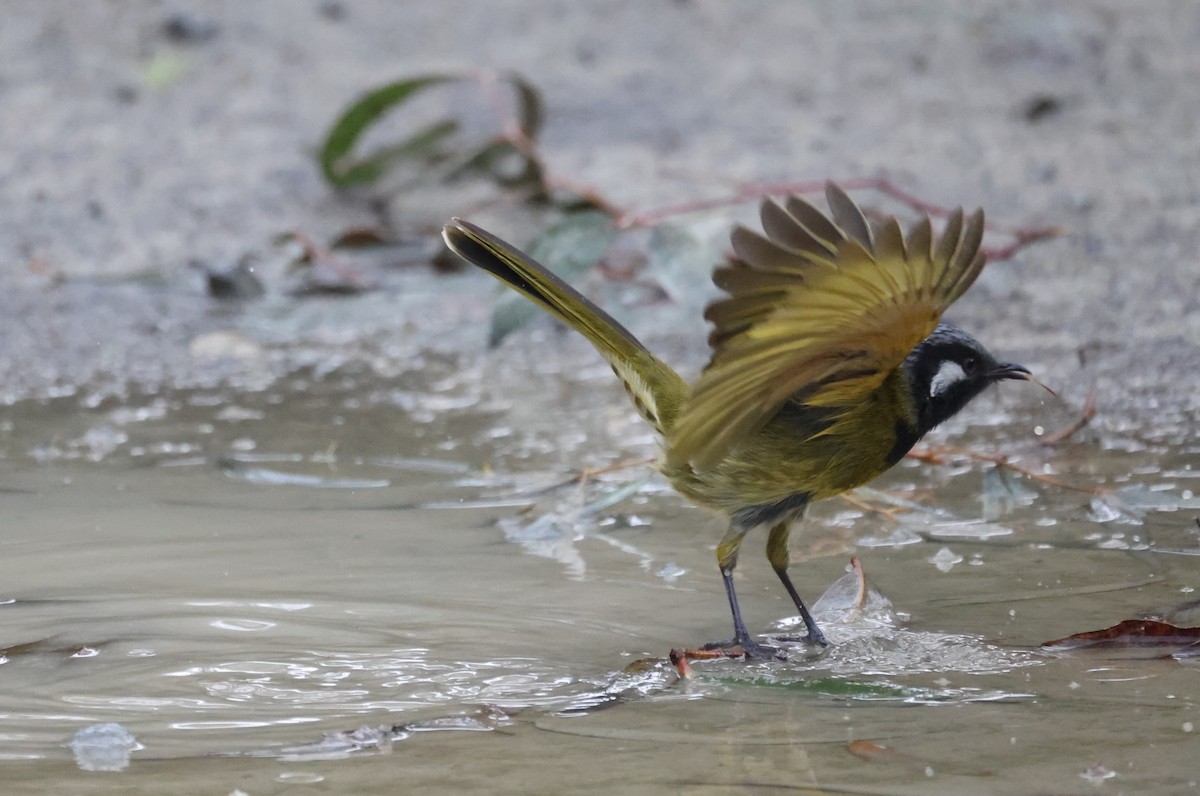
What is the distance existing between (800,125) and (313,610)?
5531mm

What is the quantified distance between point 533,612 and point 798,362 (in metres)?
0.84

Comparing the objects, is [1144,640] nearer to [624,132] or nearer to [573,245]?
[573,245]

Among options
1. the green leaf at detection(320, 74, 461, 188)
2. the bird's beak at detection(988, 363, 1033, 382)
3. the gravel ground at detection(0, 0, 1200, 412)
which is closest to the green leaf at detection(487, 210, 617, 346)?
the gravel ground at detection(0, 0, 1200, 412)

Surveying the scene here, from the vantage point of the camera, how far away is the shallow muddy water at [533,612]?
237cm

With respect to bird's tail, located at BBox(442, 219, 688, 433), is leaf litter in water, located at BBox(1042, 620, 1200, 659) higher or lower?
lower

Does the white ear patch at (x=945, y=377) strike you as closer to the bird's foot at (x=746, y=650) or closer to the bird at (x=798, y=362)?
the bird at (x=798, y=362)

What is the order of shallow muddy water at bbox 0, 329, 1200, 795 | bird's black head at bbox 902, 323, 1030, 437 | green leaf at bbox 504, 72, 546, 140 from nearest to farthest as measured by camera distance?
1. shallow muddy water at bbox 0, 329, 1200, 795
2. bird's black head at bbox 902, 323, 1030, 437
3. green leaf at bbox 504, 72, 546, 140

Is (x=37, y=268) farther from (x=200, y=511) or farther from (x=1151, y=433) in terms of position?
(x=1151, y=433)

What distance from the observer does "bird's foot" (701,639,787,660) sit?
292 centimetres

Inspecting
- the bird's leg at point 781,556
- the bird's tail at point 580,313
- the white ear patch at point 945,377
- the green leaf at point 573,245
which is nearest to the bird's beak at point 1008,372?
the white ear patch at point 945,377

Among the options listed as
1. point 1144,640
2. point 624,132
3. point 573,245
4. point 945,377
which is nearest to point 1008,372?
point 945,377

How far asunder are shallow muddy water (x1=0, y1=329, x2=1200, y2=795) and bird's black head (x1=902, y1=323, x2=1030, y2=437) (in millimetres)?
391

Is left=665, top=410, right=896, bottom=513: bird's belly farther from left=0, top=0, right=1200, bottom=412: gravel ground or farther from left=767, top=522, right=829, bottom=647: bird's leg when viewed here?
Result: left=0, top=0, right=1200, bottom=412: gravel ground

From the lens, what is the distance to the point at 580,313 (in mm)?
3477
